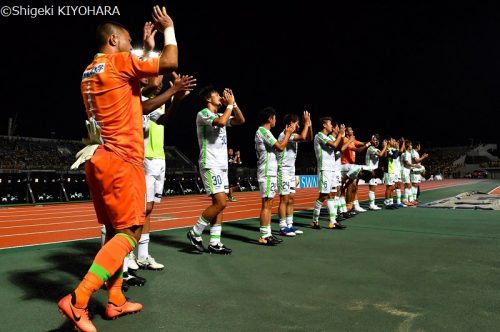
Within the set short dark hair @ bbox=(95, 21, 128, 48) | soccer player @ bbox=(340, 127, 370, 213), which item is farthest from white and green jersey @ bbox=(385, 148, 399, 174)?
short dark hair @ bbox=(95, 21, 128, 48)

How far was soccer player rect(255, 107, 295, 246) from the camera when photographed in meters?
5.67

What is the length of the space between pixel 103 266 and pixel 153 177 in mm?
1935

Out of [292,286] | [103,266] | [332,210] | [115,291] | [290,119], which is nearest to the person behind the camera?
[103,266]

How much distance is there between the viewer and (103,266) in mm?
2385

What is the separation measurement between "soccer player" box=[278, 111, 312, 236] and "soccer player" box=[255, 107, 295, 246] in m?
0.34

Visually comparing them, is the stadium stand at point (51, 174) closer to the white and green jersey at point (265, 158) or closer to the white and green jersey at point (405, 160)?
the white and green jersey at point (405, 160)

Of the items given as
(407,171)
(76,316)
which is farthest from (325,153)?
(407,171)

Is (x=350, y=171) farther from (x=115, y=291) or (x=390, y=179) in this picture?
(x=115, y=291)

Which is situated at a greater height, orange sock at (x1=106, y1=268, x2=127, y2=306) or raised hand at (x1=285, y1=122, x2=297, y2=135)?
Answer: raised hand at (x1=285, y1=122, x2=297, y2=135)

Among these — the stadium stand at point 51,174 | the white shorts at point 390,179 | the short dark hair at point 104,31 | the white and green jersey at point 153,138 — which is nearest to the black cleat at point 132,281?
the white and green jersey at point 153,138

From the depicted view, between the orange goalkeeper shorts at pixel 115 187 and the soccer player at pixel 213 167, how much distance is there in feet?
7.70

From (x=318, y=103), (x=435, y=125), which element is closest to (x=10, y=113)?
(x=318, y=103)

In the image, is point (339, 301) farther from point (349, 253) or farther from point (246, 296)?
point (349, 253)

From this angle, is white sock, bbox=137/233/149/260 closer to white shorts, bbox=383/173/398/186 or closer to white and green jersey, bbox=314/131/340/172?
white and green jersey, bbox=314/131/340/172
